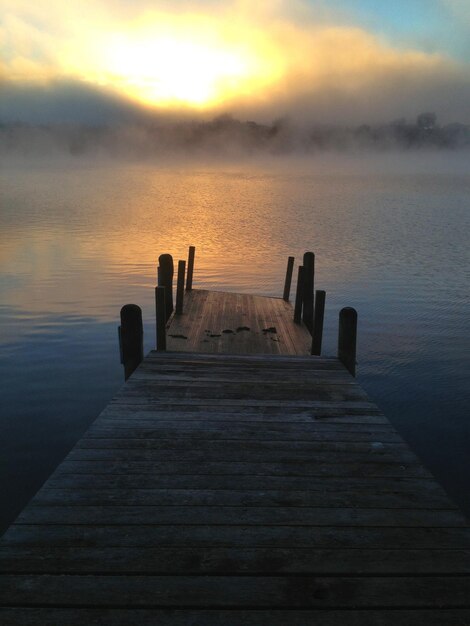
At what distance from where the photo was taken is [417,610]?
3252 mm

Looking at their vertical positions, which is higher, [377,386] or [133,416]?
[133,416]

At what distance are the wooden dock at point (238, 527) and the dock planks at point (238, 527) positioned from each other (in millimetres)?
12

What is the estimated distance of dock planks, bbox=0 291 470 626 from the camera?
329 cm

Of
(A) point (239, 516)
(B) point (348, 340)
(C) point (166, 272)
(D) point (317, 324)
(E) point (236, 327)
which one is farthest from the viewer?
(C) point (166, 272)

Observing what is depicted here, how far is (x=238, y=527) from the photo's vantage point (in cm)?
407

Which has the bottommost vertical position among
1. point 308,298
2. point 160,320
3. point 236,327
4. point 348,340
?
point 236,327

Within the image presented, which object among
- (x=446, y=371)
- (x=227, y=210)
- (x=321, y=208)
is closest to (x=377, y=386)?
(x=446, y=371)

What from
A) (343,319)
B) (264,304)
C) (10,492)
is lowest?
(10,492)

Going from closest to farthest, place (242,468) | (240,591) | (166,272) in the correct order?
(240,591), (242,468), (166,272)

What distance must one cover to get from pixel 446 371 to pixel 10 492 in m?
11.3

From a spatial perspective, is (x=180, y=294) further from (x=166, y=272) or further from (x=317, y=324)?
(x=317, y=324)

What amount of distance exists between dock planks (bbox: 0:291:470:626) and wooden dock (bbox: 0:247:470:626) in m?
0.01

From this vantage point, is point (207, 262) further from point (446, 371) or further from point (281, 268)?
point (446, 371)

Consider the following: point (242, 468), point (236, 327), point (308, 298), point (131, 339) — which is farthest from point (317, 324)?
point (242, 468)
